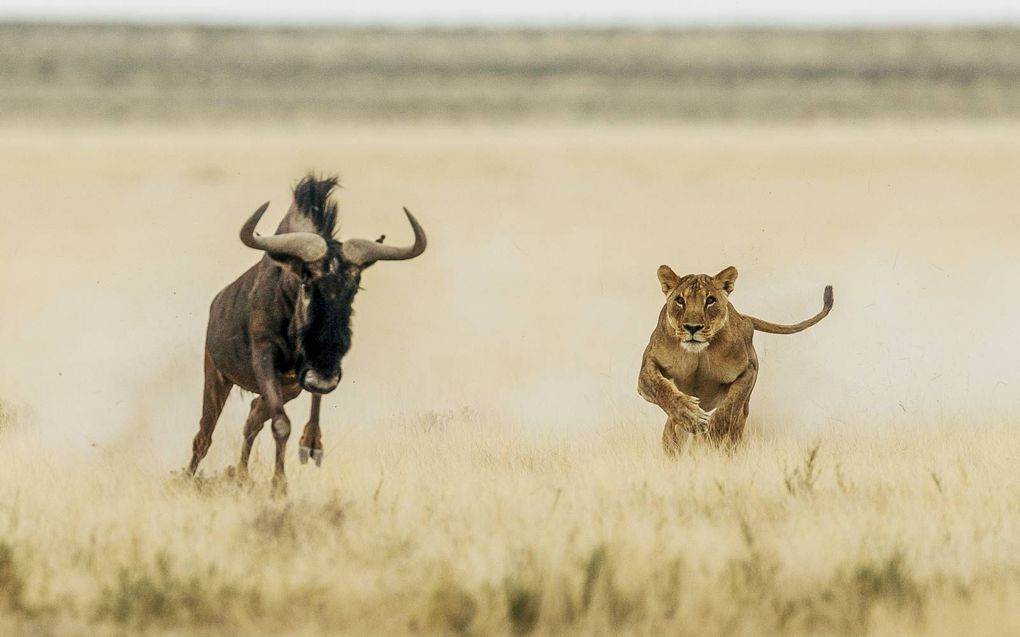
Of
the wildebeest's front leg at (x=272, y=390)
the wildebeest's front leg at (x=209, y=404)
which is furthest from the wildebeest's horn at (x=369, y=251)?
the wildebeest's front leg at (x=209, y=404)

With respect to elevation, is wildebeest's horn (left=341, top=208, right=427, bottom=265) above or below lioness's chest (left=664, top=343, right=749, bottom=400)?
above

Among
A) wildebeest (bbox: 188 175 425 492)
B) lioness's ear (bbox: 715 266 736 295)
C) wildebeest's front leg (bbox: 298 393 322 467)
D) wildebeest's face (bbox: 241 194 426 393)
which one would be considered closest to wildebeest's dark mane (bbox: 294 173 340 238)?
wildebeest (bbox: 188 175 425 492)

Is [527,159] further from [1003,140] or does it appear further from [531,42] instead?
[531,42]

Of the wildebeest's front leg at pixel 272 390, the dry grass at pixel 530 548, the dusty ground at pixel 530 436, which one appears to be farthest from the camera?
the wildebeest's front leg at pixel 272 390

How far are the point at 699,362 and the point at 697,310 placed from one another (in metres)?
0.32

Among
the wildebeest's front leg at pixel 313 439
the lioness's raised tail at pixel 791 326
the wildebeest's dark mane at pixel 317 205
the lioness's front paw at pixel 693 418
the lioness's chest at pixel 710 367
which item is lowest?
the wildebeest's front leg at pixel 313 439

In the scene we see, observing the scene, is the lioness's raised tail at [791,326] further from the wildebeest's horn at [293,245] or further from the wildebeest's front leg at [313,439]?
the wildebeest's horn at [293,245]

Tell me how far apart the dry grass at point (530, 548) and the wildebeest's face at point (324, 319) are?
59 cm

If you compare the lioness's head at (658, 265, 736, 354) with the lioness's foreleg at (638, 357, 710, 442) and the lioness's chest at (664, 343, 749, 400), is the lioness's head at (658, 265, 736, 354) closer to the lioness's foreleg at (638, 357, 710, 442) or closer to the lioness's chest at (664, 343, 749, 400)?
the lioness's chest at (664, 343, 749, 400)

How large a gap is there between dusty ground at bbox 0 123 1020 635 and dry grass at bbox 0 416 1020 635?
0.07ft

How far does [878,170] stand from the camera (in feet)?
136

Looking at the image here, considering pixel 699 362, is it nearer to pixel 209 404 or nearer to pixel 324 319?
pixel 324 319

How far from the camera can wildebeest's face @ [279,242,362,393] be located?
10.1m

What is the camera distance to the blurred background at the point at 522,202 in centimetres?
1543
